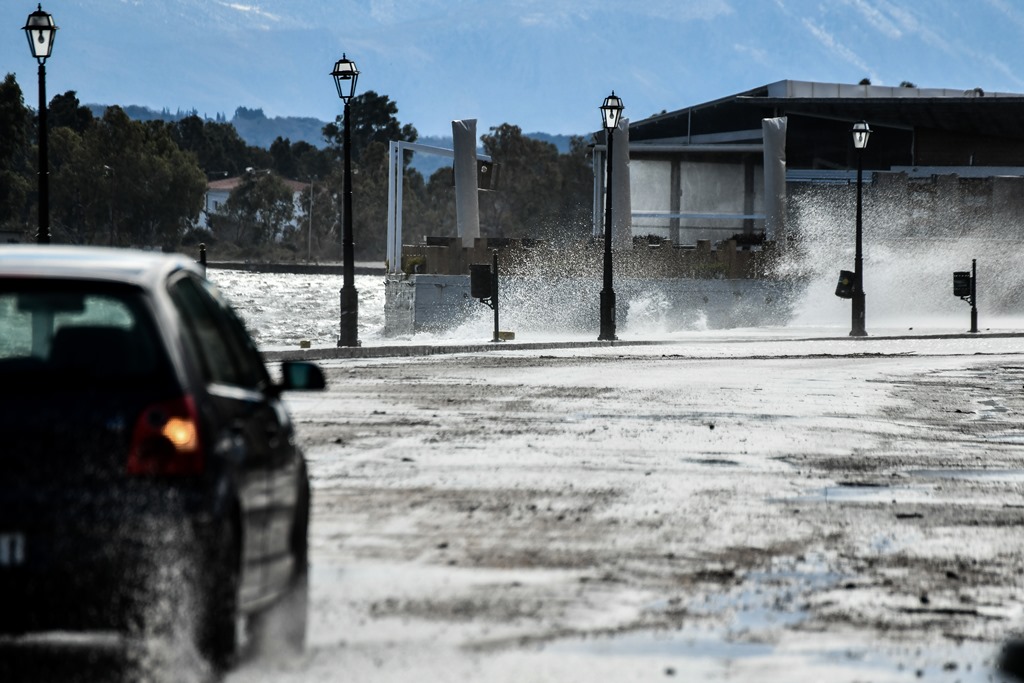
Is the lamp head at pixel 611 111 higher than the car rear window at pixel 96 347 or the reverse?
higher

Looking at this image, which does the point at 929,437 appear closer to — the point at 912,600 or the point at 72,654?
the point at 912,600

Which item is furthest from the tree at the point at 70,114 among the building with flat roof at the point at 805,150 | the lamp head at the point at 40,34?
the lamp head at the point at 40,34

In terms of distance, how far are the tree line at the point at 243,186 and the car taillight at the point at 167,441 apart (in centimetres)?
9560

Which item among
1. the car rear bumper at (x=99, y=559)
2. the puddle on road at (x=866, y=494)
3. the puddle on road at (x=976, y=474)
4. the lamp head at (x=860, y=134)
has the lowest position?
the puddle on road at (x=976, y=474)

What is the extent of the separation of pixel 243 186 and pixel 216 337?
148m

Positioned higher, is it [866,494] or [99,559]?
[99,559]

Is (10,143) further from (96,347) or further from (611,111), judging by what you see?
(96,347)

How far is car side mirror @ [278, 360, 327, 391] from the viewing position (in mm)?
6840

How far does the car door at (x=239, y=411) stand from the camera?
5.50 metres

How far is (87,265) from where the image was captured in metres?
5.50

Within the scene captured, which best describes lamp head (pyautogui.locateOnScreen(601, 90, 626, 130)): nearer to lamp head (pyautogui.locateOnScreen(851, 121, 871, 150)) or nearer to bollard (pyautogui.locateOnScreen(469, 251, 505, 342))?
bollard (pyautogui.locateOnScreen(469, 251, 505, 342))

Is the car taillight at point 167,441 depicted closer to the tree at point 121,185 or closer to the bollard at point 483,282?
the bollard at point 483,282

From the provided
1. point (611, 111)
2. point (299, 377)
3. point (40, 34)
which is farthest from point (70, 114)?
point (299, 377)

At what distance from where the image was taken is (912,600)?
294 inches
